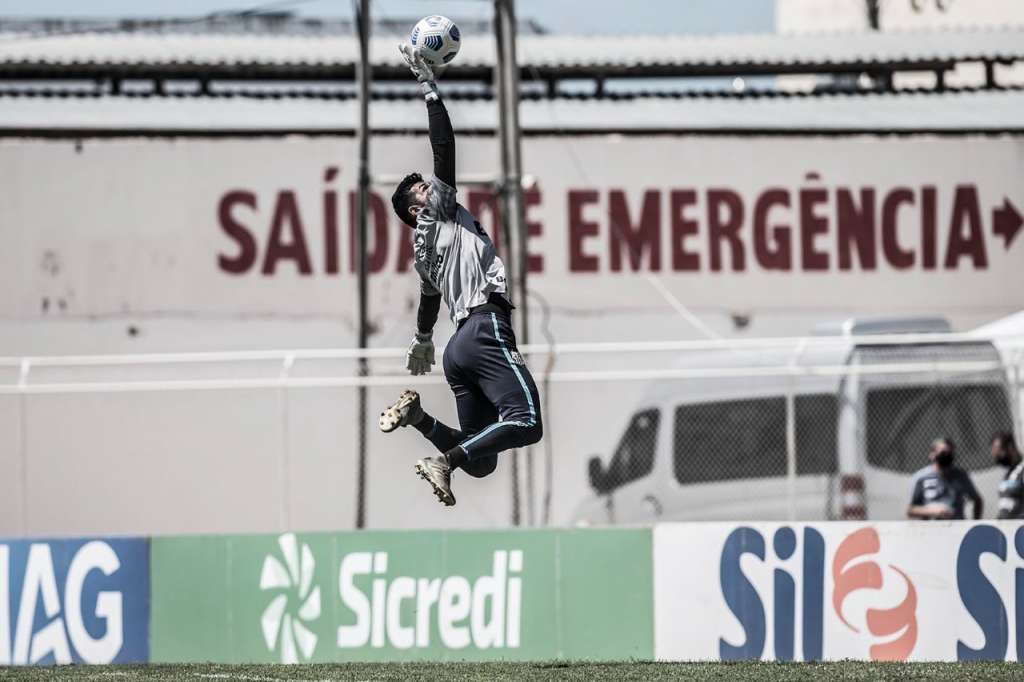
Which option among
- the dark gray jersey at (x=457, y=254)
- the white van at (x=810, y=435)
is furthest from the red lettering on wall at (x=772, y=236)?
the dark gray jersey at (x=457, y=254)

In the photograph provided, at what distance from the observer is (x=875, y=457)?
16578mm

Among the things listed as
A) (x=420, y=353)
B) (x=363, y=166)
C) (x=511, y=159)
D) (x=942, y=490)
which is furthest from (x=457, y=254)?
(x=511, y=159)

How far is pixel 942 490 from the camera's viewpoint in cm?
1565

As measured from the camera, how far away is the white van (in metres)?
16.6

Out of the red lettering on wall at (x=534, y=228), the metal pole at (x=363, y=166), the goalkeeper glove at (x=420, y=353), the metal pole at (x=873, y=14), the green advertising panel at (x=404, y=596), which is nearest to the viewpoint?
the goalkeeper glove at (x=420, y=353)

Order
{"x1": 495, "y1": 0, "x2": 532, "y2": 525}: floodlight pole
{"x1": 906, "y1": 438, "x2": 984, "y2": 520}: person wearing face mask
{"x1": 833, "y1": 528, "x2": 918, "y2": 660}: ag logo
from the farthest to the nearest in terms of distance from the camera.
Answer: {"x1": 495, "y1": 0, "x2": 532, "y2": 525}: floodlight pole
{"x1": 906, "y1": 438, "x2": 984, "y2": 520}: person wearing face mask
{"x1": 833, "y1": 528, "x2": 918, "y2": 660}: ag logo

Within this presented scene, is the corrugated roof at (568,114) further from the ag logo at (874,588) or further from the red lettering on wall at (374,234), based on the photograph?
the ag logo at (874,588)

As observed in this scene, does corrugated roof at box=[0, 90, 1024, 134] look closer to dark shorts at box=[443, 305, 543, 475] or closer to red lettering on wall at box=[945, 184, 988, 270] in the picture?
red lettering on wall at box=[945, 184, 988, 270]

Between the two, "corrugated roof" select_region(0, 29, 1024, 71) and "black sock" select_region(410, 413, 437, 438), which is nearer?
"black sock" select_region(410, 413, 437, 438)

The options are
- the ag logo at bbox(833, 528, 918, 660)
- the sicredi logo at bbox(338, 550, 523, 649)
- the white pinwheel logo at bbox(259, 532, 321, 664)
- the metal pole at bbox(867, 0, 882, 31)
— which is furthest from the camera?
the metal pole at bbox(867, 0, 882, 31)

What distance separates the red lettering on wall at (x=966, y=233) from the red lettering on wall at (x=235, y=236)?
928 cm

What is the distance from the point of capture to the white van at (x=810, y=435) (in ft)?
54.4

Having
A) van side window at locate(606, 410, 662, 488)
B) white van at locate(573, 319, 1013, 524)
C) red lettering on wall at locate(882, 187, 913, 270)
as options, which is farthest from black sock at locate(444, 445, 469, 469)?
red lettering on wall at locate(882, 187, 913, 270)

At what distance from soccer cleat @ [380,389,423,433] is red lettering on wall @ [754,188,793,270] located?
15306mm
